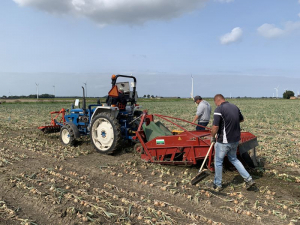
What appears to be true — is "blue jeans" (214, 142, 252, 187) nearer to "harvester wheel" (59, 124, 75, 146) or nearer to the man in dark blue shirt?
the man in dark blue shirt

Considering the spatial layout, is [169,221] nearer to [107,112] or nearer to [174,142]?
[174,142]

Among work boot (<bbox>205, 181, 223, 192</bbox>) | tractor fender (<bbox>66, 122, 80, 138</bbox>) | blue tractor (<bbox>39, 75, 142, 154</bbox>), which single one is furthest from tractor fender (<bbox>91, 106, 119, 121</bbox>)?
work boot (<bbox>205, 181, 223, 192</bbox>)

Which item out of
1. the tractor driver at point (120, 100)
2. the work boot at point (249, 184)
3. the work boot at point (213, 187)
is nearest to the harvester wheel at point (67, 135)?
the tractor driver at point (120, 100)

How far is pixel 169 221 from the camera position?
347 cm

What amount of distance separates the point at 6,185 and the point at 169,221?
337 cm

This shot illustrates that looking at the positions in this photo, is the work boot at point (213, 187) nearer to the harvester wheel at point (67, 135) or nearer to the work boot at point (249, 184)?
the work boot at point (249, 184)

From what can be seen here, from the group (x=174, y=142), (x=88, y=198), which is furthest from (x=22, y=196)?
(x=174, y=142)

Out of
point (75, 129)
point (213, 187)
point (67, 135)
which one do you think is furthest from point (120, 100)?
point (213, 187)

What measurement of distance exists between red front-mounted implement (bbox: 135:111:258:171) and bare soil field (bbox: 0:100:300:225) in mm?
261

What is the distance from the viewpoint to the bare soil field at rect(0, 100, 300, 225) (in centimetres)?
363

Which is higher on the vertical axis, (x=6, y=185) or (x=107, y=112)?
(x=107, y=112)

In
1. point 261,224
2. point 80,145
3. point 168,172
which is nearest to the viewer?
point 261,224

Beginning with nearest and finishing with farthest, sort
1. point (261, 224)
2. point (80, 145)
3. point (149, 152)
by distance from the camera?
point (261, 224) < point (149, 152) < point (80, 145)

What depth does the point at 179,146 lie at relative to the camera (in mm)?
5629
